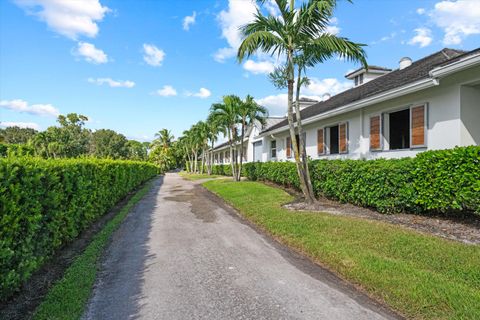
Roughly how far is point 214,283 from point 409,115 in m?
9.10

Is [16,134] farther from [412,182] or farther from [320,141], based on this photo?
[412,182]

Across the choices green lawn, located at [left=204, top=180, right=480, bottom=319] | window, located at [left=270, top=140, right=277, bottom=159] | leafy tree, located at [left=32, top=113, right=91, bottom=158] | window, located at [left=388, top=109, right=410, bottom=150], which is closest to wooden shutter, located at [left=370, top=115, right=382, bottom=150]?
window, located at [left=388, top=109, right=410, bottom=150]

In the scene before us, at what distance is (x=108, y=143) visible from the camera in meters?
68.1

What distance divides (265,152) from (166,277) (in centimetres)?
1883

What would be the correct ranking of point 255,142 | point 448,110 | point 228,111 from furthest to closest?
point 255,142
point 228,111
point 448,110

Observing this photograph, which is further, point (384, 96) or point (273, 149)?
point (273, 149)

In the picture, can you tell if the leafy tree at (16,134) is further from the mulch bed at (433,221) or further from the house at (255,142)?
the mulch bed at (433,221)

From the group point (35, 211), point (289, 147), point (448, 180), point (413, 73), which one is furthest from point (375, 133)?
point (35, 211)

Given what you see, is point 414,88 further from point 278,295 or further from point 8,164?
point 8,164

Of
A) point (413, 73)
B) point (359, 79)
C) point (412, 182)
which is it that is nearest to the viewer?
point (412, 182)

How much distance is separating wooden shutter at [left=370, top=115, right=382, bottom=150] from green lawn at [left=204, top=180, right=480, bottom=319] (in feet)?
14.1

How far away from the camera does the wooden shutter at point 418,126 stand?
8727mm

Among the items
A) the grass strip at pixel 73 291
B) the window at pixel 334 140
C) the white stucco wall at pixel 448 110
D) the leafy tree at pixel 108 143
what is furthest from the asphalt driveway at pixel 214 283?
the leafy tree at pixel 108 143

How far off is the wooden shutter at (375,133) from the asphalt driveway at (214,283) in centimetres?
635
